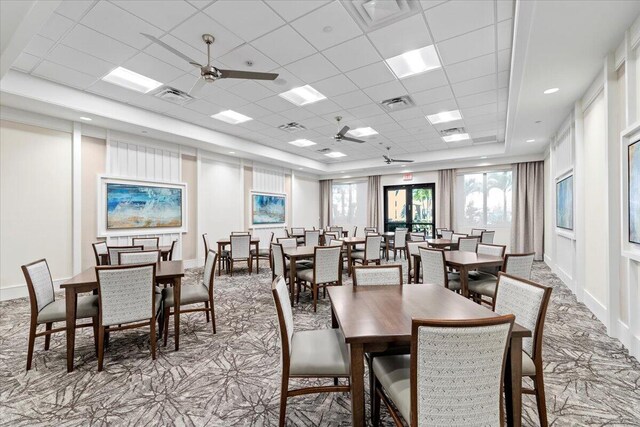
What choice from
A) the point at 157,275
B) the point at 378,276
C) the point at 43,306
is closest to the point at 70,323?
the point at 43,306

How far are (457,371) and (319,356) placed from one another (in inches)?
32.8

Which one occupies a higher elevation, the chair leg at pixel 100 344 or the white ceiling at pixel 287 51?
the white ceiling at pixel 287 51

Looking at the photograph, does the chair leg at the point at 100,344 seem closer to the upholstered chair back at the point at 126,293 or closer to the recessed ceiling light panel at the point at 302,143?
the upholstered chair back at the point at 126,293

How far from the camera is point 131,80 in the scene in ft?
14.6

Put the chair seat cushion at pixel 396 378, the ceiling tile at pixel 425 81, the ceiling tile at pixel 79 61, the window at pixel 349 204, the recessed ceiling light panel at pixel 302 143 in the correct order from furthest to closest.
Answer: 1. the window at pixel 349 204
2. the recessed ceiling light panel at pixel 302 143
3. the ceiling tile at pixel 425 81
4. the ceiling tile at pixel 79 61
5. the chair seat cushion at pixel 396 378

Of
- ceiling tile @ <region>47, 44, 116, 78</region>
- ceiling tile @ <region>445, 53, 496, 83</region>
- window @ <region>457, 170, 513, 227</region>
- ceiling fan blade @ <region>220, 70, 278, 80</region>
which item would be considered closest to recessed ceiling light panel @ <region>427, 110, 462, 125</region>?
ceiling tile @ <region>445, 53, 496, 83</region>

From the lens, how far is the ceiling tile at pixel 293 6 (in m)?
2.75

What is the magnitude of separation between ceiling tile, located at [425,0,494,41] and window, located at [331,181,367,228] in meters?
8.42

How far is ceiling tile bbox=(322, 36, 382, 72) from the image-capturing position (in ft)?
11.2

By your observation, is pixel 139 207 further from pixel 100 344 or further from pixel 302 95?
pixel 100 344

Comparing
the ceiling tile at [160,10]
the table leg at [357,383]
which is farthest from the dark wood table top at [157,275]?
the ceiling tile at [160,10]

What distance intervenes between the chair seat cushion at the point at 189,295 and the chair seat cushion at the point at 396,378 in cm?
210

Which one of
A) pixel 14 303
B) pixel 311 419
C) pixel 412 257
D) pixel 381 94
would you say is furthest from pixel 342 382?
pixel 14 303

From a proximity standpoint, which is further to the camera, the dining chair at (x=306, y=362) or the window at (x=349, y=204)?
the window at (x=349, y=204)
